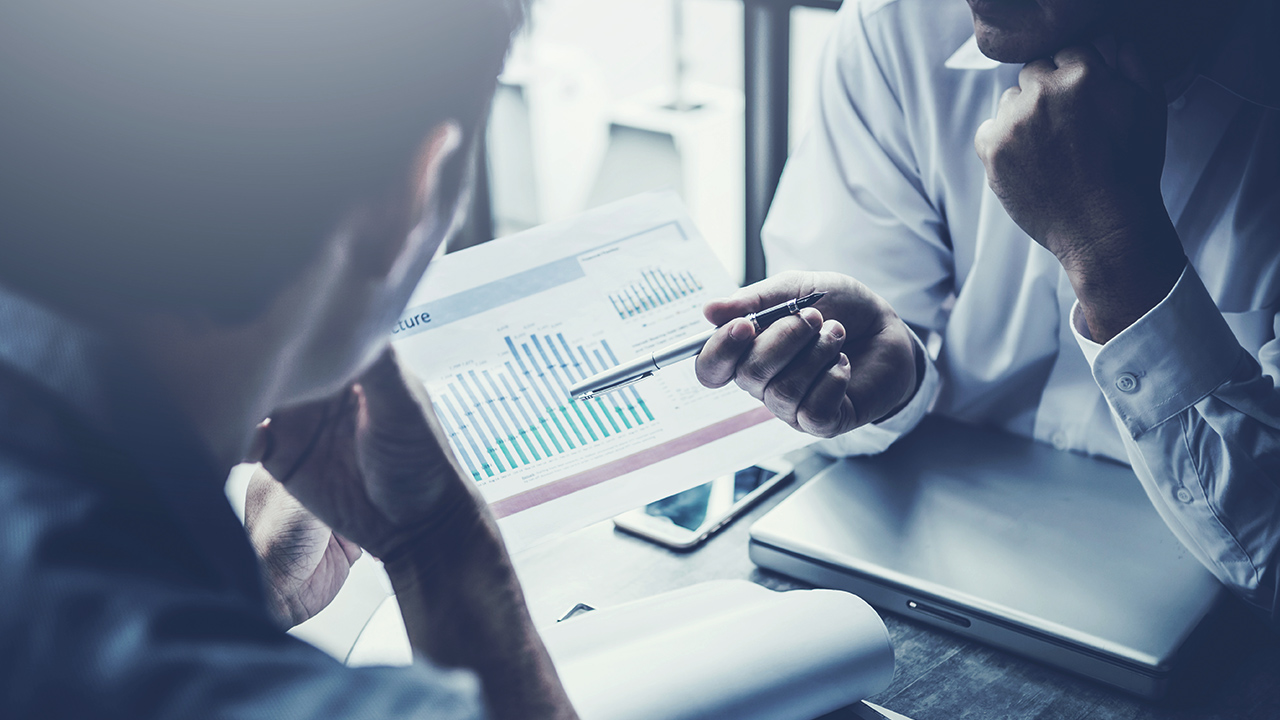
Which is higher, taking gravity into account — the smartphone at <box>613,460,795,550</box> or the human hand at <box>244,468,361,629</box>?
the human hand at <box>244,468,361,629</box>

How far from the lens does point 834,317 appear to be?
87 cm

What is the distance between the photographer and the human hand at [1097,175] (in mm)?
758

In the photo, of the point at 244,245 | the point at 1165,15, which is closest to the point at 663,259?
the point at 1165,15

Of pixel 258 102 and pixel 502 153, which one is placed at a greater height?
pixel 258 102

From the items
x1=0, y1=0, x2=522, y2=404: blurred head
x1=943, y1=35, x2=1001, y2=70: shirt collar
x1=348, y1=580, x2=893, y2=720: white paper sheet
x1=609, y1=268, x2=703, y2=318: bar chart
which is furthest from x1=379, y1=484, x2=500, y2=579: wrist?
x1=943, y1=35, x2=1001, y2=70: shirt collar

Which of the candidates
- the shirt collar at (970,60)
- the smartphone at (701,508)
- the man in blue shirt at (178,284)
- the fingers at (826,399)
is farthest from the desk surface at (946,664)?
the shirt collar at (970,60)

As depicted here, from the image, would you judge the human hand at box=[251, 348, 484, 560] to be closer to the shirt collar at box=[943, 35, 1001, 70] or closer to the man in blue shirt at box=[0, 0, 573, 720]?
the man in blue shirt at box=[0, 0, 573, 720]

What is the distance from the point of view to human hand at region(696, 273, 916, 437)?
756mm

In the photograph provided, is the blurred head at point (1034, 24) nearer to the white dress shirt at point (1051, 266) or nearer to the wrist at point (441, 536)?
the white dress shirt at point (1051, 266)

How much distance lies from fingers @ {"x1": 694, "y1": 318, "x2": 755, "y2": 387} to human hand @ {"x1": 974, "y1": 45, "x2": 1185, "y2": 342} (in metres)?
0.27

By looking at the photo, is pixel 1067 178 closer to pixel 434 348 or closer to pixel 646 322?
pixel 646 322

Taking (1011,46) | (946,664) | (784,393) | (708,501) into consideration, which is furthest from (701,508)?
(1011,46)

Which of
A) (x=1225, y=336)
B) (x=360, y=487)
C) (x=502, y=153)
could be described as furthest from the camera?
(x=502, y=153)

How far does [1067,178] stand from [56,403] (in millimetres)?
742
